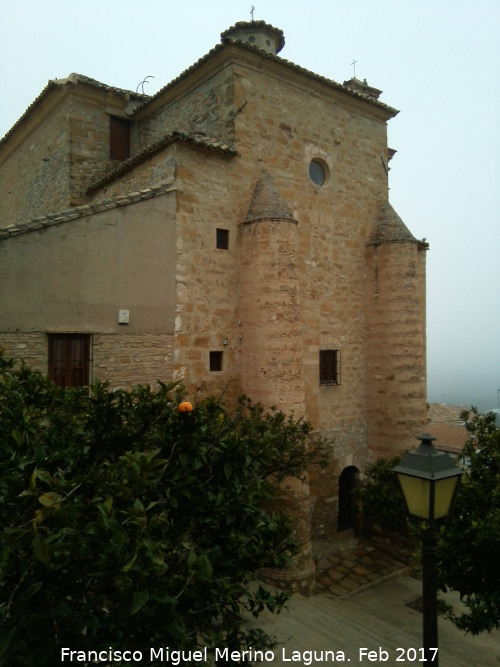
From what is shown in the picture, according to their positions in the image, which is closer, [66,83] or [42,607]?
[42,607]

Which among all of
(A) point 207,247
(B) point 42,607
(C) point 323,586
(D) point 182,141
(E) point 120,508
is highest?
(D) point 182,141

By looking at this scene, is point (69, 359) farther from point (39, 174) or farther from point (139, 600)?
point (39, 174)

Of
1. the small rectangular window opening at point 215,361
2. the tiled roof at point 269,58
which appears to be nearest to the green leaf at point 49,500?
the small rectangular window opening at point 215,361

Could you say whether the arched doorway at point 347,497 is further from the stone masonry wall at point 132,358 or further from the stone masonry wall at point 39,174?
the stone masonry wall at point 39,174

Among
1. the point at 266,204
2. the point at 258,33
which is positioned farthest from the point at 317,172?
the point at 258,33

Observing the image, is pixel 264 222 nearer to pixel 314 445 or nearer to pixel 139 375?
pixel 139 375

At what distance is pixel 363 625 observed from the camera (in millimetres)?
8992

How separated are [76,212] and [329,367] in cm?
767

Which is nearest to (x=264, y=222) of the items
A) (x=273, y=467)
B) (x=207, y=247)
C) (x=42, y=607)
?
(x=207, y=247)

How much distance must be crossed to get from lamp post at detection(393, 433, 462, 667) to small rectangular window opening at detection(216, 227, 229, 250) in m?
7.50

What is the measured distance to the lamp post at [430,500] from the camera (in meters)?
4.15

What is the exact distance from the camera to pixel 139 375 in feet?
29.8

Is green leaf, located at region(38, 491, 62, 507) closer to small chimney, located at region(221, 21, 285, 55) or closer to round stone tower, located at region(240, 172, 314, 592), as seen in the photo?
round stone tower, located at region(240, 172, 314, 592)

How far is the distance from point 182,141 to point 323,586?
10.4 meters
